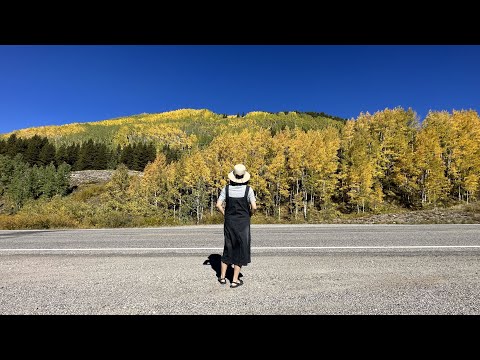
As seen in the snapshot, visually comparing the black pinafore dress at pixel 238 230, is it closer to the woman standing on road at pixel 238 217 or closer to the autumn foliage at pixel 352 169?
the woman standing on road at pixel 238 217

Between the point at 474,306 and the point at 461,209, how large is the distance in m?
17.5

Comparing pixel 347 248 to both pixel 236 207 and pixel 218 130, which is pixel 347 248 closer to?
pixel 236 207

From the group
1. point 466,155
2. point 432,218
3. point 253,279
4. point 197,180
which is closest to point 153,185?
point 197,180

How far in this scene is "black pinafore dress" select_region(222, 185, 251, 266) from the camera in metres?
4.40

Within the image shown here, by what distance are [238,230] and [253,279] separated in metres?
0.93

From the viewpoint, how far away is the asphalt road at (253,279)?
3512 millimetres

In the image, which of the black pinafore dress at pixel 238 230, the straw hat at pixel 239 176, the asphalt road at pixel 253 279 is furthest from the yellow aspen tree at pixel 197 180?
the straw hat at pixel 239 176

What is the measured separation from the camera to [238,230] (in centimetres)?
441

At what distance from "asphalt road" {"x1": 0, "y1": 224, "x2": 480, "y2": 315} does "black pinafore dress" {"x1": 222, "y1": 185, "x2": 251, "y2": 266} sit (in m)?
0.45

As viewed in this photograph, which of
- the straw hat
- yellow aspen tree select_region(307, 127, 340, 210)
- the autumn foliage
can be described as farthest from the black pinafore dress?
yellow aspen tree select_region(307, 127, 340, 210)

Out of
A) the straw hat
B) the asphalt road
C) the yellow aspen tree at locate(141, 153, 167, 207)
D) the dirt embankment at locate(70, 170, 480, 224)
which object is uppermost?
A: the yellow aspen tree at locate(141, 153, 167, 207)

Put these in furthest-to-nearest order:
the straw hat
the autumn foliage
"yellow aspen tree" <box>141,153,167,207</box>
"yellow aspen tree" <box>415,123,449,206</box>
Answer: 1. "yellow aspen tree" <box>141,153,167,207</box>
2. the autumn foliage
3. "yellow aspen tree" <box>415,123,449,206</box>
4. the straw hat

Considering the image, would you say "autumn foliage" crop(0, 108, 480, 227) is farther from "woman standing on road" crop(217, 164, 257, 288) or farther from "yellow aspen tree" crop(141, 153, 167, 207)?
"woman standing on road" crop(217, 164, 257, 288)

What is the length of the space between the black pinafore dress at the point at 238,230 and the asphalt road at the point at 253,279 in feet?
1.49
